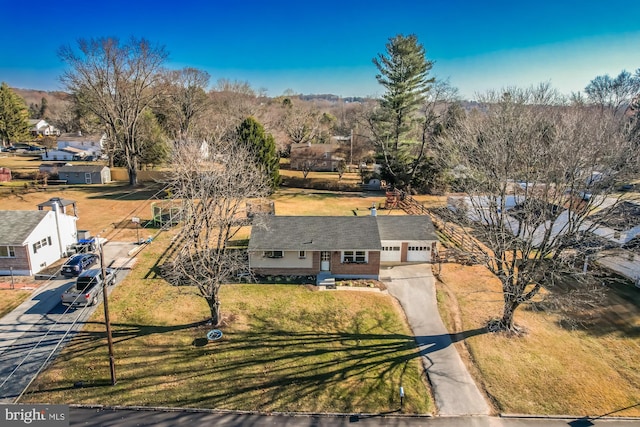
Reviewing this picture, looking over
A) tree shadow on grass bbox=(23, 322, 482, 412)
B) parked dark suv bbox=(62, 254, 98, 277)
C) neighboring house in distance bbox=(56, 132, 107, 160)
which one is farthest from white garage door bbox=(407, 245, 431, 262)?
neighboring house in distance bbox=(56, 132, 107, 160)

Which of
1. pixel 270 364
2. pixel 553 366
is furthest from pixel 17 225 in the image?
pixel 553 366

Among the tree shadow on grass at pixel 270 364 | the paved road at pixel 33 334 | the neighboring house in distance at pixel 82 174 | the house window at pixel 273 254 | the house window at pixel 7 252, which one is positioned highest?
the neighboring house in distance at pixel 82 174

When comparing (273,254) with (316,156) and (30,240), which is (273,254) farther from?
(316,156)

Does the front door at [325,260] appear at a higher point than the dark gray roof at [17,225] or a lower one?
lower

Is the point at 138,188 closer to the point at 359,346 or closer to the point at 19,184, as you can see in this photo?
the point at 19,184

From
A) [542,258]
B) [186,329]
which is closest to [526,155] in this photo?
[542,258]

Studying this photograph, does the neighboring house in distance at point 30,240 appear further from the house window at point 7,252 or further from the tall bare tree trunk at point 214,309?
the tall bare tree trunk at point 214,309

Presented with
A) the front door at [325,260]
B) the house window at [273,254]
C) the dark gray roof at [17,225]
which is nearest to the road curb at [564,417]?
the front door at [325,260]
